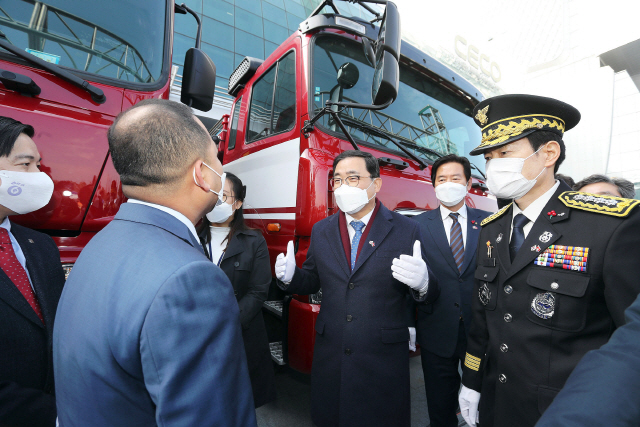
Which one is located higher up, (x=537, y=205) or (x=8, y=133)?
(x=8, y=133)

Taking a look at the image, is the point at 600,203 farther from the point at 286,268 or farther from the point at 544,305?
the point at 286,268

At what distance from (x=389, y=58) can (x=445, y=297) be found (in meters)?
1.66

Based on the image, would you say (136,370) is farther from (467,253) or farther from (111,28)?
(111,28)

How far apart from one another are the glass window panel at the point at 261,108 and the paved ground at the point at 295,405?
2.50 meters

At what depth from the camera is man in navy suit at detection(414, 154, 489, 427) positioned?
6.66ft

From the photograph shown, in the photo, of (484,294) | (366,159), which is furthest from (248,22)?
(484,294)

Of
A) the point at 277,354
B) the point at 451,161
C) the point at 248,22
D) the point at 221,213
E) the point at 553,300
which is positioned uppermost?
the point at 248,22

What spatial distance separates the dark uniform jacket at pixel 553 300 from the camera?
3.65ft

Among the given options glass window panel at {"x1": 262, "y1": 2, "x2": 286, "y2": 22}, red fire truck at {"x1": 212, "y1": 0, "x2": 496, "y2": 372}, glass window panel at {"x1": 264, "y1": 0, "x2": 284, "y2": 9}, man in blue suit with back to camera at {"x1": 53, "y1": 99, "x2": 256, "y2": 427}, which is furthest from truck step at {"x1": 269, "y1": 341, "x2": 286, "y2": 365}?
glass window panel at {"x1": 264, "y1": 0, "x2": 284, "y2": 9}

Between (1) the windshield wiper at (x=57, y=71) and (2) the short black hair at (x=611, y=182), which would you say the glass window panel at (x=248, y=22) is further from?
(2) the short black hair at (x=611, y=182)

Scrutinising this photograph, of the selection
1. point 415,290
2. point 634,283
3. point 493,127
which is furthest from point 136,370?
point 493,127

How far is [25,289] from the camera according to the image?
4.69 ft

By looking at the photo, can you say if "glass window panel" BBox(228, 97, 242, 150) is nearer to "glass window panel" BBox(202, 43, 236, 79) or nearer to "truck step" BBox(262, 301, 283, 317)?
"truck step" BBox(262, 301, 283, 317)

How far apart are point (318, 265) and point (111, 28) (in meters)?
2.17
